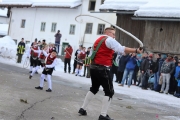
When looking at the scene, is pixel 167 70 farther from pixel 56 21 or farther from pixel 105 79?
pixel 56 21

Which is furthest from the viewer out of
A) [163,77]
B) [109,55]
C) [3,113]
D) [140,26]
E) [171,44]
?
[140,26]

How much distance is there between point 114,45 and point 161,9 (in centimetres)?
1754

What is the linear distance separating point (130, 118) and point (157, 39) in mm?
18358

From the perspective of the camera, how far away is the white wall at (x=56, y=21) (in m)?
41.2

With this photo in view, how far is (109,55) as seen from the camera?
813cm

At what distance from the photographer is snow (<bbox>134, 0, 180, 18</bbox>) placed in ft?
78.1

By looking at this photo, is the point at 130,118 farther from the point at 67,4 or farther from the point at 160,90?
the point at 67,4

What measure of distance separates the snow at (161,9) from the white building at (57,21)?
12.3 meters

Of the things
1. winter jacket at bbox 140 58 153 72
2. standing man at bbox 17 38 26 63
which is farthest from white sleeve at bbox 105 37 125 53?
standing man at bbox 17 38 26 63

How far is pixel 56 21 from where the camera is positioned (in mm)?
44531

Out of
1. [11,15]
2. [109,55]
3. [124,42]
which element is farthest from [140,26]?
[11,15]

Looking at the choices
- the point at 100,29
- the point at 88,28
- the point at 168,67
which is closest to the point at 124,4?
the point at 168,67

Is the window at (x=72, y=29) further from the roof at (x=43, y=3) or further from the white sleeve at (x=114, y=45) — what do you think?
the white sleeve at (x=114, y=45)


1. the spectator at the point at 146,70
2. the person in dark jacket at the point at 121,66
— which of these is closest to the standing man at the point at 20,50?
the person in dark jacket at the point at 121,66
